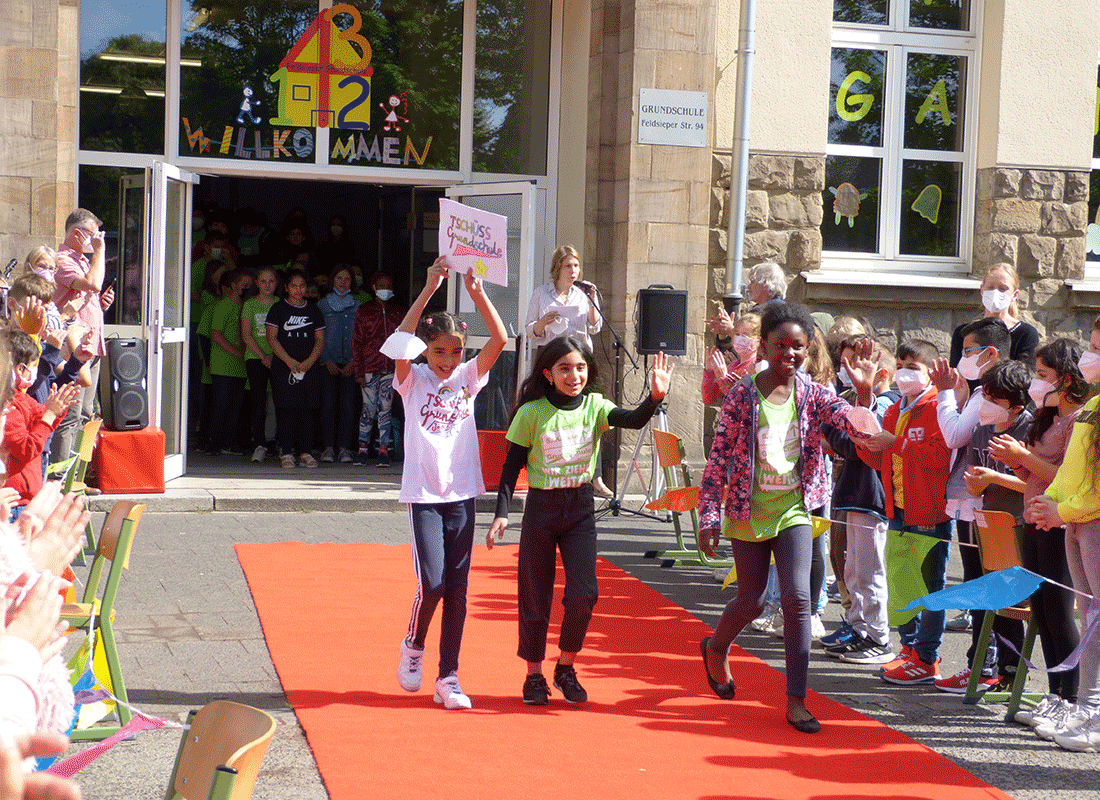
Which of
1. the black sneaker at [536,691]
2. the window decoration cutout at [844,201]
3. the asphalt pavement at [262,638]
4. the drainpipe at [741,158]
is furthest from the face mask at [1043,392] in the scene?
the window decoration cutout at [844,201]

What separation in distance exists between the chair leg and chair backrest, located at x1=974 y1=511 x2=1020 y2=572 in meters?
0.26

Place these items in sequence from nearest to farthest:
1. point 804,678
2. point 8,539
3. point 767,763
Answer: point 8,539 < point 767,763 < point 804,678

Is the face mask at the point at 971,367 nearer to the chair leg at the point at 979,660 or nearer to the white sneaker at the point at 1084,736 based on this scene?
the chair leg at the point at 979,660

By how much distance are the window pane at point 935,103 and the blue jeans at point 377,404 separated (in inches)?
209

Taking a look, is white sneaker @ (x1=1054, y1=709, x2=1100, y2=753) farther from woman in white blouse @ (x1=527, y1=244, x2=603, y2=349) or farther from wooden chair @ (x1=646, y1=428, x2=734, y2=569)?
woman in white blouse @ (x1=527, y1=244, x2=603, y2=349)

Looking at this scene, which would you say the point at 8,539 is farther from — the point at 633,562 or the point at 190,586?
the point at 633,562

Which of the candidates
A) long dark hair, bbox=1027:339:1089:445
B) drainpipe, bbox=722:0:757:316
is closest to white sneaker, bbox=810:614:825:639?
long dark hair, bbox=1027:339:1089:445

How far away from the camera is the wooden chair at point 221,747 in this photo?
219cm

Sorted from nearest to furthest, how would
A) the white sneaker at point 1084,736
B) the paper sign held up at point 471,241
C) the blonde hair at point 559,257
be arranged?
1. the white sneaker at point 1084,736
2. the paper sign held up at point 471,241
3. the blonde hair at point 559,257

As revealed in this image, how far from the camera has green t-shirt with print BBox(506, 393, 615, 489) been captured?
5.03 meters

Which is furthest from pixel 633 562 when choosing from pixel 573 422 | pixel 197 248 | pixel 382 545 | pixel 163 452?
pixel 197 248

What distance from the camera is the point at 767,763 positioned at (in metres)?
4.48

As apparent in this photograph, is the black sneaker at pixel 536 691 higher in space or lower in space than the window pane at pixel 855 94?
lower

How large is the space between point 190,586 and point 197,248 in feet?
23.3
